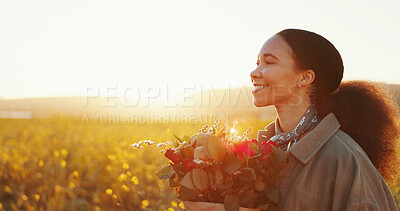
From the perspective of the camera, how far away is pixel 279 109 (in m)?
2.42

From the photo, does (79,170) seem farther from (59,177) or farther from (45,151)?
(45,151)

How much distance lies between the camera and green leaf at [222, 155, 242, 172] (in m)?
1.87

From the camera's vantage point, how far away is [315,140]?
218 centimetres

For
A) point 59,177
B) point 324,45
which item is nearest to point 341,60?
point 324,45

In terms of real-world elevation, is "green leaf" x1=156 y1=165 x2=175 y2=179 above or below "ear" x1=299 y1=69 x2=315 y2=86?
below

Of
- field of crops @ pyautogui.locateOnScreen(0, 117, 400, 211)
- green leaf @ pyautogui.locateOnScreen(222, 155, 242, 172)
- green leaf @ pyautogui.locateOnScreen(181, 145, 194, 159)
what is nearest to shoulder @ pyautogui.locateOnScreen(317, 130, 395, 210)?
green leaf @ pyautogui.locateOnScreen(222, 155, 242, 172)

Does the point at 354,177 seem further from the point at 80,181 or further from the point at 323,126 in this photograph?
the point at 80,181

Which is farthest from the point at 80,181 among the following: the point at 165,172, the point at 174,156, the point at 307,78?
the point at 307,78

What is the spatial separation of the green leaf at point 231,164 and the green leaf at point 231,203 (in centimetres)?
14

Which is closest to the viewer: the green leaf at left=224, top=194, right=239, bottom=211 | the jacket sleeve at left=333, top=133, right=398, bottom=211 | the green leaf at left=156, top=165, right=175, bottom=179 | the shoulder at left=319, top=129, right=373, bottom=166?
the green leaf at left=224, top=194, right=239, bottom=211

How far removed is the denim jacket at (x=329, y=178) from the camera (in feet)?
6.57

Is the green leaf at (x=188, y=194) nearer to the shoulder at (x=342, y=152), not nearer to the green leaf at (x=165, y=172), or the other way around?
the green leaf at (x=165, y=172)

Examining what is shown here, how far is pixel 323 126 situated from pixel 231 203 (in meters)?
0.74

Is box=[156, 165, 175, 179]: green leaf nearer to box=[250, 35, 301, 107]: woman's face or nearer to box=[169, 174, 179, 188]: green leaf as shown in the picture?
box=[169, 174, 179, 188]: green leaf
